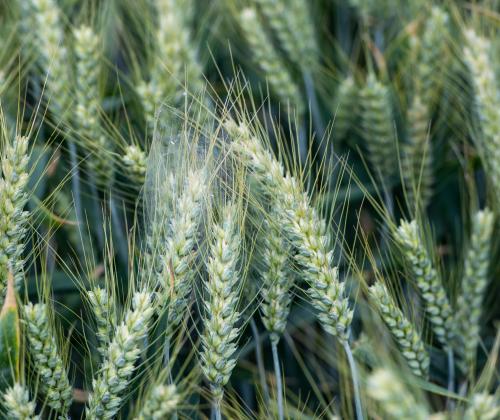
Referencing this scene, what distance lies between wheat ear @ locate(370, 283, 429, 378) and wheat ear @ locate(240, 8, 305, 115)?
1.67 ft

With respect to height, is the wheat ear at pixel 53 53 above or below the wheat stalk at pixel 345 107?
above

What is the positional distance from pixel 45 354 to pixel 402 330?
449 millimetres

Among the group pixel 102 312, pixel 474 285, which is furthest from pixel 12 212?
pixel 474 285

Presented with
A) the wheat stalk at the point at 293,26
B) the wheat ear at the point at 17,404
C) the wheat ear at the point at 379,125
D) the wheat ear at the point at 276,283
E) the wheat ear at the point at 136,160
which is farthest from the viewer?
the wheat stalk at the point at 293,26

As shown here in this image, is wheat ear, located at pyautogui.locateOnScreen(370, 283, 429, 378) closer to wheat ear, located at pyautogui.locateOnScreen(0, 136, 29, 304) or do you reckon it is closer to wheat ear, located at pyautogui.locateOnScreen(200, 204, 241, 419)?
wheat ear, located at pyautogui.locateOnScreen(200, 204, 241, 419)

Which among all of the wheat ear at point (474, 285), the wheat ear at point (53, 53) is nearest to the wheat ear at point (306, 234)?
the wheat ear at point (474, 285)

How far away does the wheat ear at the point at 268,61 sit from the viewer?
132 cm

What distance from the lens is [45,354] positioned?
839 mm

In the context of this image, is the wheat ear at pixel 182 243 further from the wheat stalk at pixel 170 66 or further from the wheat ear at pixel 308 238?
the wheat stalk at pixel 170 66

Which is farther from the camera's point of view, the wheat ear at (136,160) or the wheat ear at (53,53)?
the wheat ear at (53,53)

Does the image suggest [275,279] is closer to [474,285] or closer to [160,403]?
[160,403]

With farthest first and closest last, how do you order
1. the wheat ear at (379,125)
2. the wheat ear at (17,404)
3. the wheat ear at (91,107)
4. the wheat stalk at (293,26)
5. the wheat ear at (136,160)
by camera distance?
1. the wheat stalk at (293,26)
2. the wheat ear at (379,125)
3. the wheat ear at (91,107)
4. the wheat ear at (136,160)
5. the wheat ear at (17,404)

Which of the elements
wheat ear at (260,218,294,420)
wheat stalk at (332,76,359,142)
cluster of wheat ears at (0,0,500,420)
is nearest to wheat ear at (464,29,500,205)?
cluster of wheat ears at (0,0,500,420)

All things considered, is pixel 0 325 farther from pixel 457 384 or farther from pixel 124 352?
pixel 457 384
